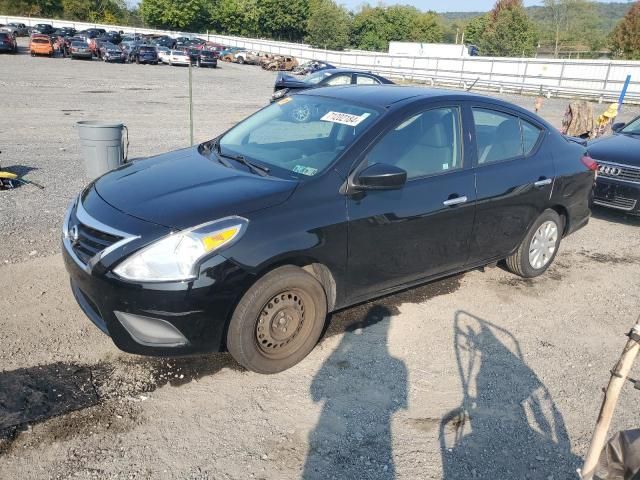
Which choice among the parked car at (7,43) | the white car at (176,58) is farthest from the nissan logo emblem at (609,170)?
the parked car at (7,43)

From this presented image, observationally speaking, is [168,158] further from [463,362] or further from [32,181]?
[32,181]

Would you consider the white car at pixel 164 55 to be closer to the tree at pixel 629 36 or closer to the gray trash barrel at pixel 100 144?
the gray trash barrel at pixel 100 144

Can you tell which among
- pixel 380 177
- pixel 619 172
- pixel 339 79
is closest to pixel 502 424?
pixel 380 177

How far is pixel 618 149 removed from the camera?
25.6 ft

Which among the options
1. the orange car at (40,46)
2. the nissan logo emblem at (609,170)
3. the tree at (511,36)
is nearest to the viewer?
the nissan logo emblem at (609,170)

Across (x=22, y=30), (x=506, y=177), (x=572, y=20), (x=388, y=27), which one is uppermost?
(x=572, y=20)

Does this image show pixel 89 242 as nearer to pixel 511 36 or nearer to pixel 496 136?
pixel 496 136

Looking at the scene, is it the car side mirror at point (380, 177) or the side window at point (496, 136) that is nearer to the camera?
the car side mirror at point (380, 177)

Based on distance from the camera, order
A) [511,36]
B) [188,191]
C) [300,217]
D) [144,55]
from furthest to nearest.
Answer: [511,36] → [144,55] → [188,191] → [300,217]

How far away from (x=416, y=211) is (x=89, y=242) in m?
2.25

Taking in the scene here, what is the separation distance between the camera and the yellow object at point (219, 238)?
3.19 m

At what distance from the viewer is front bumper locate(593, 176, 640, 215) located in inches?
286

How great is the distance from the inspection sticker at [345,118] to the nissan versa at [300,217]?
0.01 meters

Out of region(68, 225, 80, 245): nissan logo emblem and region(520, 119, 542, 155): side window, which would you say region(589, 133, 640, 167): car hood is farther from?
region(68, 225, 80, 245): nissan logo emblem
